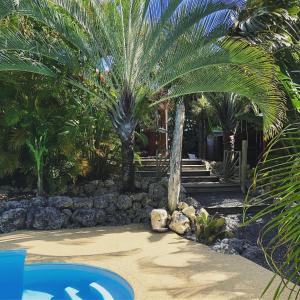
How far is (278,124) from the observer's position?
8039 mm

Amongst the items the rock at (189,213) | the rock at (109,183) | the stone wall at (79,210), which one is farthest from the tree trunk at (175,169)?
the rock at (109,183)

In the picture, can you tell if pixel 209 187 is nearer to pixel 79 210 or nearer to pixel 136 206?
pixel 136 206

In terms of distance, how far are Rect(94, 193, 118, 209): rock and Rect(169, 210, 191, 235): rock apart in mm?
1856

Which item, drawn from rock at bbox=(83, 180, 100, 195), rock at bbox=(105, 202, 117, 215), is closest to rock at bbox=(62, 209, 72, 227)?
rock at bbox=(105, 202, 117, 215)

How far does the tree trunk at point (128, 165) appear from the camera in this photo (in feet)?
32.6

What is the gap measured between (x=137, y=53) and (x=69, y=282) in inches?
216

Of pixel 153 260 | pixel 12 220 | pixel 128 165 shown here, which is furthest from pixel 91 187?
pixel 153 260

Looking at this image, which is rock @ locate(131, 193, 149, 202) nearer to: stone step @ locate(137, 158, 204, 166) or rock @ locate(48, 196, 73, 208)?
rock @ locate(48, 196, 73, 208)

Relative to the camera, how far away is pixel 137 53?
9.41 m

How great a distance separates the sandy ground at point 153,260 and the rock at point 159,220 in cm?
19

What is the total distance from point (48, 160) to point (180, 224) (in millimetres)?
4449

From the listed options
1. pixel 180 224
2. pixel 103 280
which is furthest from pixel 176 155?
pixel 103 280

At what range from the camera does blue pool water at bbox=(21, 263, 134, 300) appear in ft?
18.1

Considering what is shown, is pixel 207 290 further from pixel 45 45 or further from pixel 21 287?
pixel 45 45
